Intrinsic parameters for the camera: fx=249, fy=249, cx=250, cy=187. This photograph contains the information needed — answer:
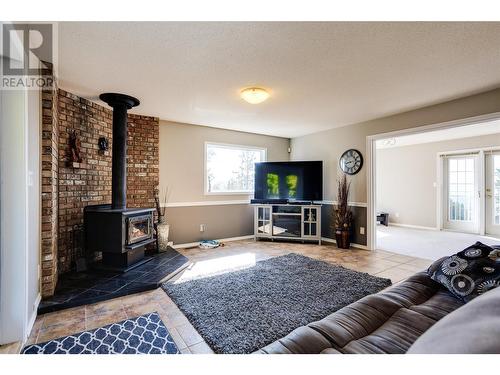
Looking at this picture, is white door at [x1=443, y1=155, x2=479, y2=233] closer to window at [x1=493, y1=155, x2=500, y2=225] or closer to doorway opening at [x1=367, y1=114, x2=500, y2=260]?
doorway opening at [x1=367, y1=114, x2=500, y2=260]

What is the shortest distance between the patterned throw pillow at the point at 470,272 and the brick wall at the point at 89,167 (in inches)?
141

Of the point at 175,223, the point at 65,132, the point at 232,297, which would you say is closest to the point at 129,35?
the point at 65,132

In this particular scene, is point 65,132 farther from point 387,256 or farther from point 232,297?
point 387,256

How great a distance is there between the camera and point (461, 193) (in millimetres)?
5973

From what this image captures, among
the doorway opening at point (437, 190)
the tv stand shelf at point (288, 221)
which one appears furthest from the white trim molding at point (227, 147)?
the doorway opening at point (437, 190)

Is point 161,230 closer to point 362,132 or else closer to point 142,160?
point 142,160

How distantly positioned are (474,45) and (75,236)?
14.5 feet

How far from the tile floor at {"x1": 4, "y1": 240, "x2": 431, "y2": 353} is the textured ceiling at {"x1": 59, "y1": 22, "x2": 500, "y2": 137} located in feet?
7.27

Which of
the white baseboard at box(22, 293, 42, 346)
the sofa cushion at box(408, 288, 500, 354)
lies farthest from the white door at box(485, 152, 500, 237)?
the white baseboard at box(22, 293, 42, 346)

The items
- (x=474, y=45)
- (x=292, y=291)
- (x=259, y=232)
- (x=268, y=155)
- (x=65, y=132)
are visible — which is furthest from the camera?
(x=268, y=155)

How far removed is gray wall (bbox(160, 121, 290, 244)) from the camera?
430 centimetres

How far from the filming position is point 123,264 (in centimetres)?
299

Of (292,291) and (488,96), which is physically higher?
(488,96)

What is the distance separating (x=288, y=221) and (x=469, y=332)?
4.20 metres
